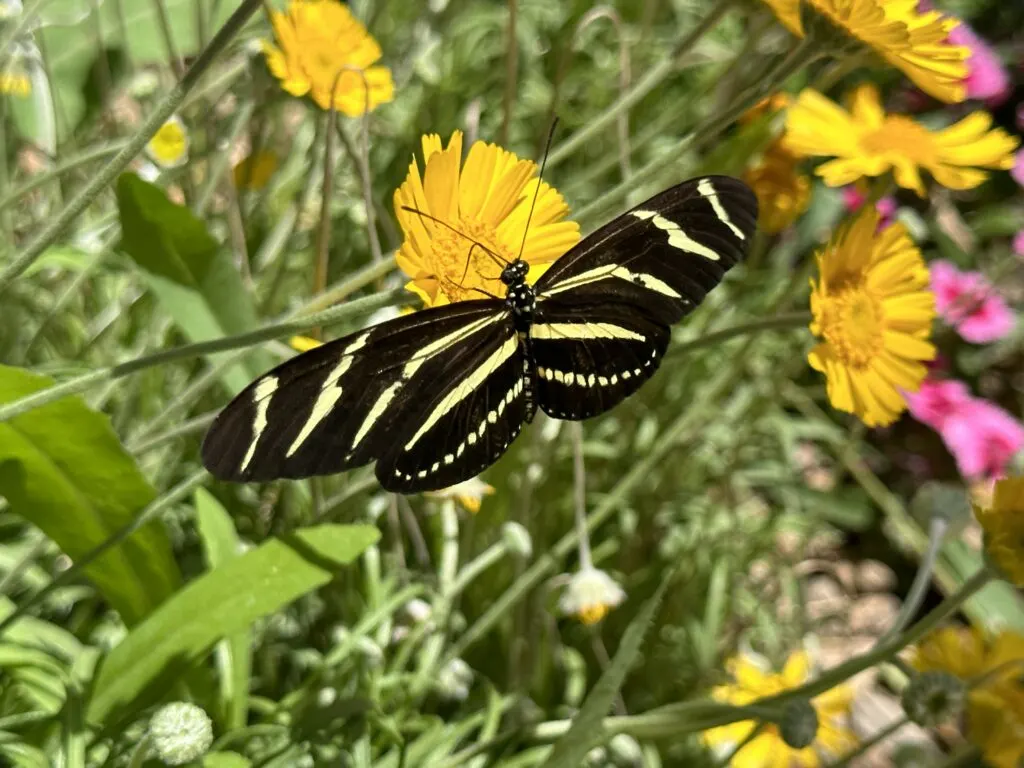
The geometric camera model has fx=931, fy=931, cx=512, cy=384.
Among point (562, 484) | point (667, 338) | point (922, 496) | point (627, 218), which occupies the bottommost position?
→ point (922, 496)

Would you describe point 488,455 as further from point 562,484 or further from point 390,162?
point 390,162

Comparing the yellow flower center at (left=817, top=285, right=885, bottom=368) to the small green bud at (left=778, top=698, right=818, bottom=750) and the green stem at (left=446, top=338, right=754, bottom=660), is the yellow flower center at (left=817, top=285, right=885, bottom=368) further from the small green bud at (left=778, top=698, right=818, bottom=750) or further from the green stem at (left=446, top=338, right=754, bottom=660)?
the small green bud at (left=778, top=698, right=818, bottom=750)

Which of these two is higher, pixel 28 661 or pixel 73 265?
pixel 73 265

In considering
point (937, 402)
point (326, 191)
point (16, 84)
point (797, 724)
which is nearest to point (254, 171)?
point (16, 84)

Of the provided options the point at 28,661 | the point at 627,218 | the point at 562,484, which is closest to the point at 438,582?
the point at 562,484

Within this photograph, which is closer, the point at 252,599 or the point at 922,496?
the point at 252,599

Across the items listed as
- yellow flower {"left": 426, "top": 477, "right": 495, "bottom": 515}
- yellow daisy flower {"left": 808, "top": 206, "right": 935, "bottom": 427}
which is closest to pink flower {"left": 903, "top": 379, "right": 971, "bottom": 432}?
yellow daisy flower {"left": 808, "top": 206, "right": 935, "bottom": 427}

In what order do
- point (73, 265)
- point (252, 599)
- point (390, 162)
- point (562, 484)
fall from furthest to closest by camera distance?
point (390, 162)
point (562, 484)
point (73, 265)
point (252, 599)
